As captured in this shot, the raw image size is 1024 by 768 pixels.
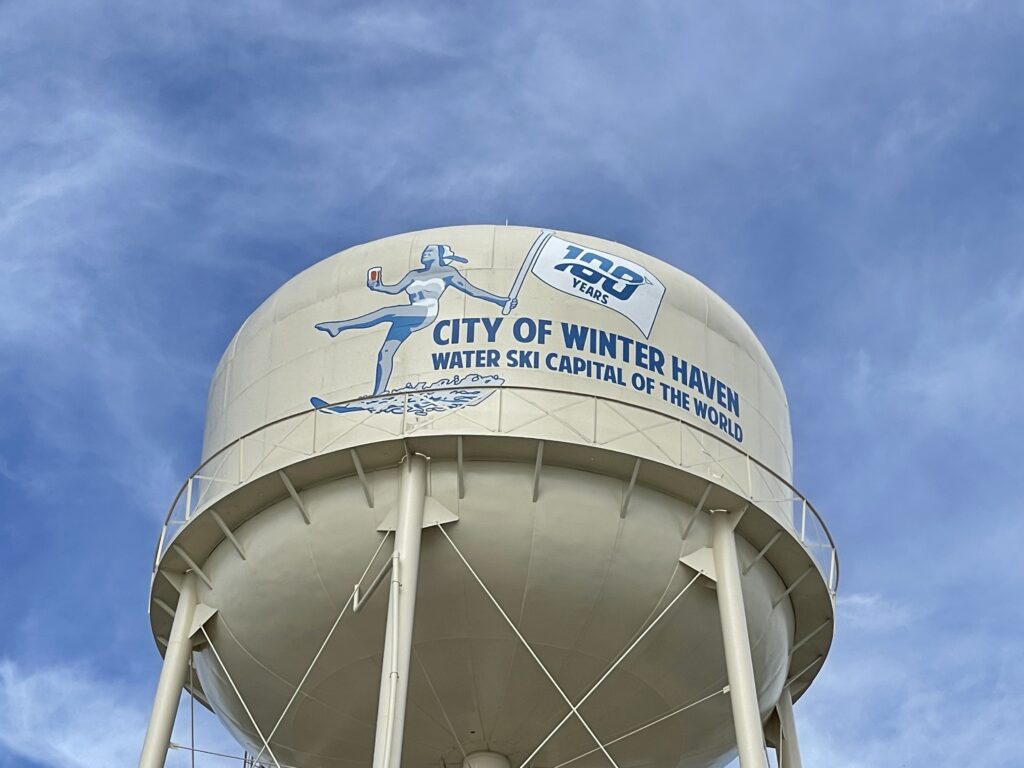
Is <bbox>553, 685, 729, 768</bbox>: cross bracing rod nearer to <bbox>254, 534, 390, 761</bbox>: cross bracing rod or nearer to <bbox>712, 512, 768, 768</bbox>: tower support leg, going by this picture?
<bbox>712, 512, 768, 768</bbox>: tower support leg

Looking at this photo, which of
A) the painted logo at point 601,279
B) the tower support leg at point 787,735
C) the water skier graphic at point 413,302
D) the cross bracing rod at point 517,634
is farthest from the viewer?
the tower support leg at point 787,735

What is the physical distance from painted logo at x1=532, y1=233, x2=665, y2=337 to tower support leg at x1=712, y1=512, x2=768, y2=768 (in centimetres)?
257

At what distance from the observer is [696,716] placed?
729 inches

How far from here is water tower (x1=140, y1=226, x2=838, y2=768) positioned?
1698 centimetres

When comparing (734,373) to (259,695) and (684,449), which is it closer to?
(684,449)

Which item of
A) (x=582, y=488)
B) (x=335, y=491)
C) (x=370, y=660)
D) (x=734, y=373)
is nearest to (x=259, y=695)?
(x=370, y=660)

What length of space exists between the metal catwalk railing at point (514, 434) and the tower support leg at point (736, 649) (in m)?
0.63

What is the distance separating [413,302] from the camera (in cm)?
1823

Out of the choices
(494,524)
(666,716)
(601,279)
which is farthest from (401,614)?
(601,279)

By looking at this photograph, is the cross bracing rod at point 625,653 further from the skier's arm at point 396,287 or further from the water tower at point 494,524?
the skier's arm at point 396,287

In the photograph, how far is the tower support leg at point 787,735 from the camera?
63.5 ft

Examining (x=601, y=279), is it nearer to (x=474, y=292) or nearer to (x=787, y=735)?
(x=474, y=292)

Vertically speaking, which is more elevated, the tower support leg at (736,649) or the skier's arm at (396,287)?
the skier's arm at (396,287)

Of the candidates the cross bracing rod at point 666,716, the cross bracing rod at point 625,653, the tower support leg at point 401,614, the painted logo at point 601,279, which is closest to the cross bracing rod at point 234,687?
the tower support leg at point 401,614
